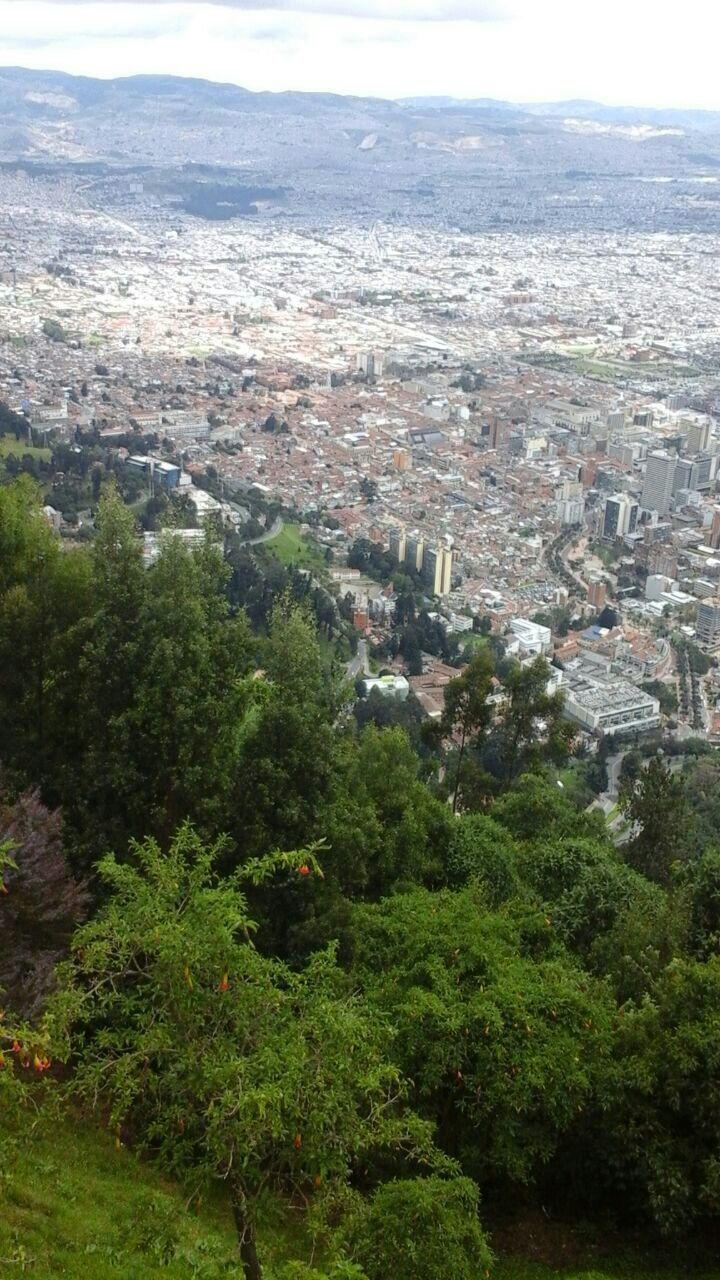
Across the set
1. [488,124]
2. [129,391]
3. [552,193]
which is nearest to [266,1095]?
[129,391]

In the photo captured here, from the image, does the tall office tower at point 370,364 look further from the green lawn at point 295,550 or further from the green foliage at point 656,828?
the green foliage at point 656,828

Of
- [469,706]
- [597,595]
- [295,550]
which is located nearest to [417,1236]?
[469,706]

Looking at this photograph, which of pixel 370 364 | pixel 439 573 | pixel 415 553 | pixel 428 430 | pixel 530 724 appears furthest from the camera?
pixel 370 364

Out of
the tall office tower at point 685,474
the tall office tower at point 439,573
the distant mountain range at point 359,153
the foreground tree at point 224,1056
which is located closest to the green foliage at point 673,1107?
the foreground tree at point 224,1056

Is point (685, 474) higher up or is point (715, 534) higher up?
point (685, 474)

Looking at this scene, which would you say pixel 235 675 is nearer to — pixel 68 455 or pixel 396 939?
pixel 396 939

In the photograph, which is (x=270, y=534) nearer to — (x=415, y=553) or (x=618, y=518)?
(x=415, y=553)
